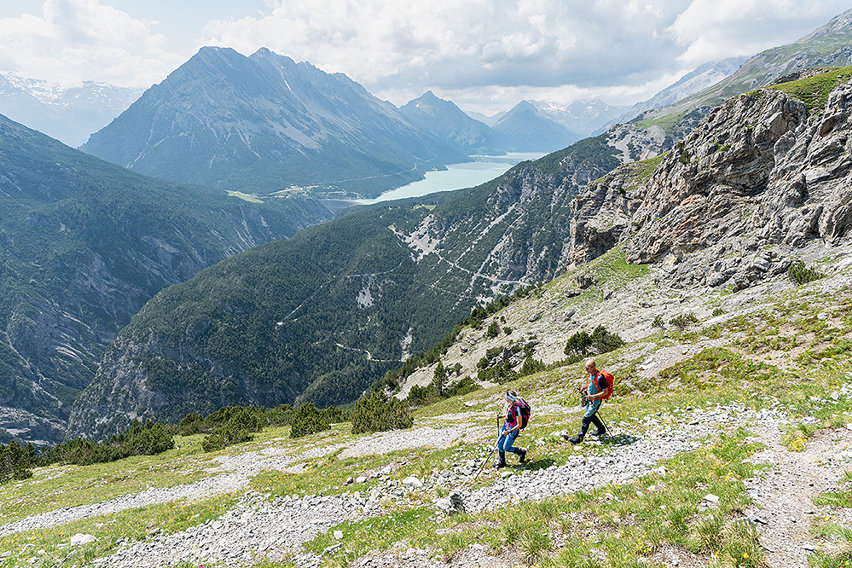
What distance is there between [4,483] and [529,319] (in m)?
79.7

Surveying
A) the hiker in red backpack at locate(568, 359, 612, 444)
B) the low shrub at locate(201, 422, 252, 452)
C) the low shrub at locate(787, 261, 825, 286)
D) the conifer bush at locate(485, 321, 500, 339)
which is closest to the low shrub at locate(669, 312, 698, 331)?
the low shrub at locate(787, 261, 825, 286)

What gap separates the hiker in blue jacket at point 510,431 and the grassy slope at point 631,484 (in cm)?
124

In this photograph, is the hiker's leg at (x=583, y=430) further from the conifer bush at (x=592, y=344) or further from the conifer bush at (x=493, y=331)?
the conifer bush at (x=493, y=331)

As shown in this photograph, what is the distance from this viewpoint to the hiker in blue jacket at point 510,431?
49.4 feet

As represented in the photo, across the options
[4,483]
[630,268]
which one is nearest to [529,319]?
[630,268]

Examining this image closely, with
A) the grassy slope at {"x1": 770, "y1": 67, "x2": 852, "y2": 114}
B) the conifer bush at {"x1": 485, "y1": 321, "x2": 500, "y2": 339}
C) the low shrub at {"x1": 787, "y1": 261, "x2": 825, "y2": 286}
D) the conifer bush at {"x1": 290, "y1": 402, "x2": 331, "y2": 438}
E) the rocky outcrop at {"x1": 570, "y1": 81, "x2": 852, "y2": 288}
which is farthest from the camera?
the conifer bush at {"x1": 485, "y1": 321, "x2": 500, "y2": 339}

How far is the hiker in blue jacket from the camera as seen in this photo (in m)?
15.1

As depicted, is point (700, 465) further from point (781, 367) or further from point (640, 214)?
point (640, 214)

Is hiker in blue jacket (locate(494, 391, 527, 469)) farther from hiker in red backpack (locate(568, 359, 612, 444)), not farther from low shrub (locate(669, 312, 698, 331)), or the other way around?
low shrub (locate(669, 312, 698, 331))

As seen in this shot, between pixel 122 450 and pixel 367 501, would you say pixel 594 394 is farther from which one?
pixel 122 450

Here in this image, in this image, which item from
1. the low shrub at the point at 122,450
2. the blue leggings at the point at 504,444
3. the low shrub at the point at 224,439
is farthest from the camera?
the low shrub at the point at 122,450

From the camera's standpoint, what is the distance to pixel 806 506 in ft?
26.1

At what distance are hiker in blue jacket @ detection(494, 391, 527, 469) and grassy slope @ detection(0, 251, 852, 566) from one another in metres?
1.24

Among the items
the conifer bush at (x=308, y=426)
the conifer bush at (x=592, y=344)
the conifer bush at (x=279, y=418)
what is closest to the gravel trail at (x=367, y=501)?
the conifer bush at (x=308, y=426)
